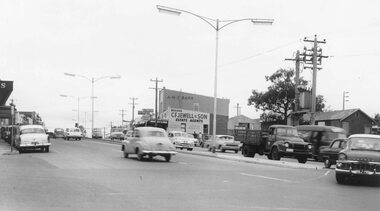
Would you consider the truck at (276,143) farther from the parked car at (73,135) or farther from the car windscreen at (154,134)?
the parked car at (73,135)

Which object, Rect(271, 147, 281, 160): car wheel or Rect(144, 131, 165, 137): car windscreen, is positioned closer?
Rect(144, 131, 165, 137): car windscreen

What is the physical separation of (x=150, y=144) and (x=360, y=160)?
465 inches

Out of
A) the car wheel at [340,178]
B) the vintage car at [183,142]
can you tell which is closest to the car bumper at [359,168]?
the car wheel at [340,178]

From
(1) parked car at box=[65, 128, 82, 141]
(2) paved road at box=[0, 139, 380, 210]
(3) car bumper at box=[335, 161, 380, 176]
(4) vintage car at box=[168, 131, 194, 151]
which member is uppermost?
(3) car bumper at box=[335, 161, 380, 176]

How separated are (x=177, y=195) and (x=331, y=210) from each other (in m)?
3.63

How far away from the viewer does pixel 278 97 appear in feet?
306

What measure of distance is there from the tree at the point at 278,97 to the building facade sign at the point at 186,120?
43.5 ft

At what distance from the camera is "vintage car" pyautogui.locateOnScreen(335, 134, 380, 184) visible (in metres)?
15.1

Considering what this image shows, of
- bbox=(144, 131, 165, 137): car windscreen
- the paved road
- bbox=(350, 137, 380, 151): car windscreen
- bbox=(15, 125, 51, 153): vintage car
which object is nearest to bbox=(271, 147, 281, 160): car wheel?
bbox=(144, 131, 165, 137): car windscreen

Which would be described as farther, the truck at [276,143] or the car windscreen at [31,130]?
the car windscreen at [31,130]

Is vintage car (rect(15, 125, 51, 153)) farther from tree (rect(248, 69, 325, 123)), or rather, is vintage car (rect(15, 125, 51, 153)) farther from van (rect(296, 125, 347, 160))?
tree (rect(248, 69, 325, 123))

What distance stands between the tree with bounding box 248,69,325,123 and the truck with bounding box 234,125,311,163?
59.4 m

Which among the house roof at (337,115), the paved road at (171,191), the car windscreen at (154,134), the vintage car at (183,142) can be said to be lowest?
the vintage car at (183,142)

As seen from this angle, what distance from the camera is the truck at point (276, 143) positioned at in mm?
28438
